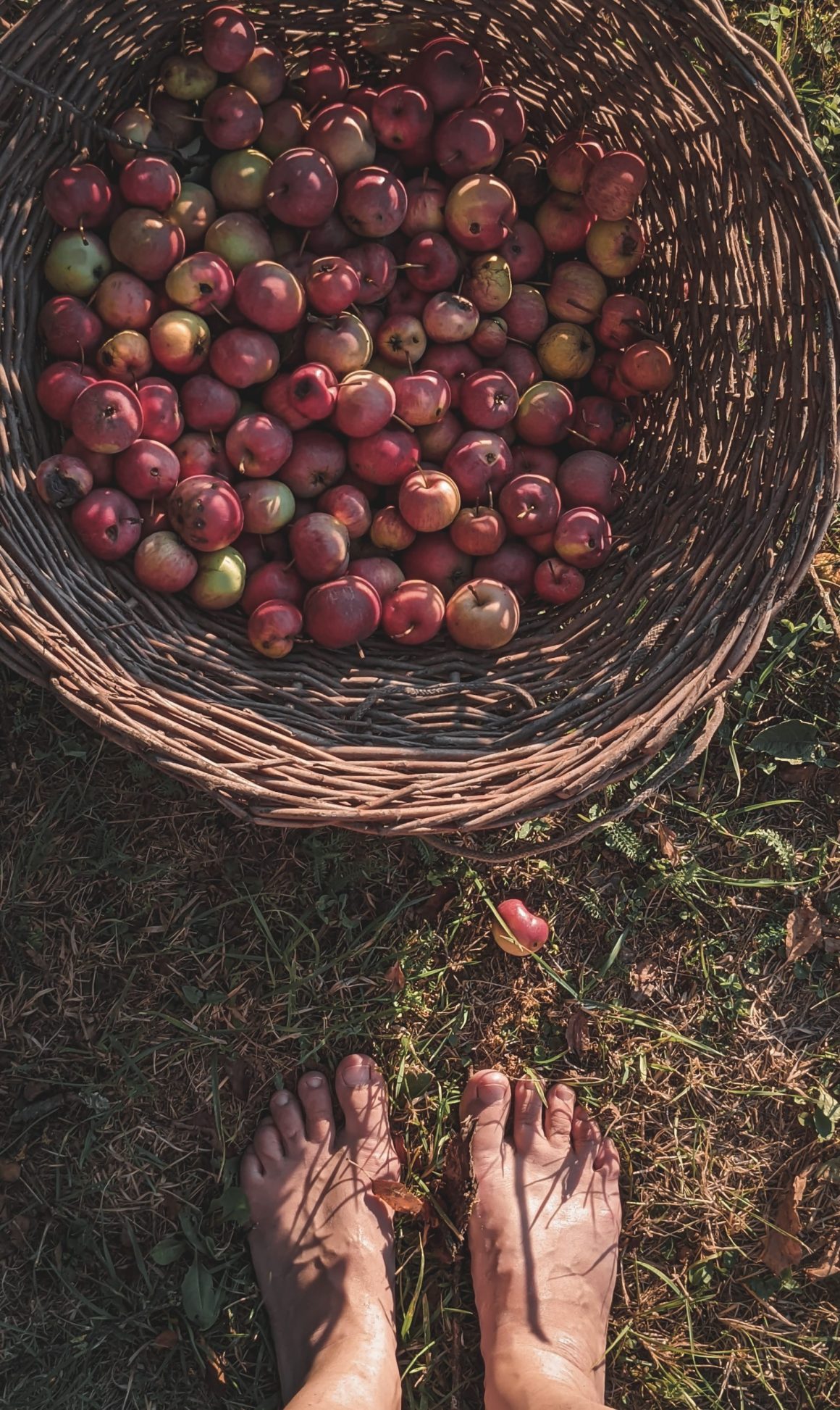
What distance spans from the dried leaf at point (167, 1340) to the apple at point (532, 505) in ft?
7.09

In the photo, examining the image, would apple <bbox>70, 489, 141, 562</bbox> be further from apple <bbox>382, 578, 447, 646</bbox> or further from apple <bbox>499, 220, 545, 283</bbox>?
apple <bbox>499, 220, 545, 283</bbox>

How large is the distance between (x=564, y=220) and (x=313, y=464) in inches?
35.6

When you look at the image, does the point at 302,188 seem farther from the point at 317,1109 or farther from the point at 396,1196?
the point at 396,1196

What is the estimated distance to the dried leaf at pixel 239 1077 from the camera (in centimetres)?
282

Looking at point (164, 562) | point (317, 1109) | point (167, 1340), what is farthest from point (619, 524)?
point (167, 1340)

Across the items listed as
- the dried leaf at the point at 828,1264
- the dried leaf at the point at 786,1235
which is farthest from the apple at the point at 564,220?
the dried leaf at the point at 828,1264

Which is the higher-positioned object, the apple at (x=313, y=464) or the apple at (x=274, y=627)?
the apple at (x=313, y=464)

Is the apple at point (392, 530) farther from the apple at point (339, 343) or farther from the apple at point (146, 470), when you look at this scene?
the apple at point (146, 470)

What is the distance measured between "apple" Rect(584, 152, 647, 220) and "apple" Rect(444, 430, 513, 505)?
599 millimetres

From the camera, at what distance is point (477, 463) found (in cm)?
261

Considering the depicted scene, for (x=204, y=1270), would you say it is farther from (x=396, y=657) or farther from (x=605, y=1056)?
(x=396, y=657)

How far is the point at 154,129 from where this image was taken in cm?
259

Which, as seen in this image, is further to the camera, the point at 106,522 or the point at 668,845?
the point at 668,845

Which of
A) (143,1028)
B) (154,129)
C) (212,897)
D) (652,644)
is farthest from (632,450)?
(143,1028)
